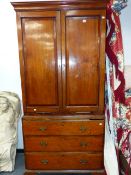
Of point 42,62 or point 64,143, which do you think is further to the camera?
point 64,143

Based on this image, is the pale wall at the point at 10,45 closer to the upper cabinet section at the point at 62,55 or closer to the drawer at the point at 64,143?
the upper cabinet section at the point at 62,55

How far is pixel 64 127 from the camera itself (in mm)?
2389

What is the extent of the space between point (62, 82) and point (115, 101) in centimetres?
58

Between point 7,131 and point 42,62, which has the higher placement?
point 42,62

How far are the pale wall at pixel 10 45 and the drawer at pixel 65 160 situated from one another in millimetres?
902

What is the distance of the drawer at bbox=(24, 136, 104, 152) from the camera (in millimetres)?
2424

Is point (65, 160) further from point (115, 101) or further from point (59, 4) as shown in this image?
point (59, 4)

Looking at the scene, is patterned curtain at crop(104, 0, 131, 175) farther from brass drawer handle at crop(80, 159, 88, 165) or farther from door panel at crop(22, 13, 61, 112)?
door panel at crop(22, 13, 61, 112)

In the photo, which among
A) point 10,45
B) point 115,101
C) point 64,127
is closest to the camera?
point 115,101

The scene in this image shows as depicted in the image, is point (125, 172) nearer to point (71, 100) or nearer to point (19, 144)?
point (71, 100)

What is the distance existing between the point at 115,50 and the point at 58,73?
2.04 ft

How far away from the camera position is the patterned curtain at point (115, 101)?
2.16 metres

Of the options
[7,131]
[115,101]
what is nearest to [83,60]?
[115,101]

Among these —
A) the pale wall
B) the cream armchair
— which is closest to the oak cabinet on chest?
the cream armchair
